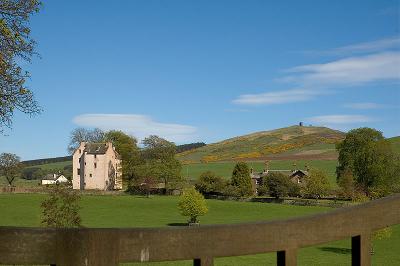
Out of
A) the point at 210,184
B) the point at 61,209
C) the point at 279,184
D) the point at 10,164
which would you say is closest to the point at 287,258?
the point at 61,209

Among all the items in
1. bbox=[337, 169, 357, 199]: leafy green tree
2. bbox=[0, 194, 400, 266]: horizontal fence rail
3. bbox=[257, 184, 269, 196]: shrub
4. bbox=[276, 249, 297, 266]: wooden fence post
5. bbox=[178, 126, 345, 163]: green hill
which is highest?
bbox=[178, 126, 345, 163]: green hill

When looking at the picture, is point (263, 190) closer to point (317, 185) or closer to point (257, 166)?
point (317, 185)

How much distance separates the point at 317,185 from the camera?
9625cm

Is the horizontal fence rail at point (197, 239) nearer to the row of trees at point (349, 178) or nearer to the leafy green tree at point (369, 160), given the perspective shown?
the row of trees at point (349, 178)

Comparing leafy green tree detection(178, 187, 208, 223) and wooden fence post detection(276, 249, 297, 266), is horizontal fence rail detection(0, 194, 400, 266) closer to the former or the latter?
wooden fence post detection(276, 249, 297, 266)

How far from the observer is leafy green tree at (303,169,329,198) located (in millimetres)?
95812

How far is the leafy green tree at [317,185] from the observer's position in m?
95.8

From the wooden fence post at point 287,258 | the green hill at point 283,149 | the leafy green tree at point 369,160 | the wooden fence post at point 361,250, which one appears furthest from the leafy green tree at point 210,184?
the wooden fence post at point 287,258

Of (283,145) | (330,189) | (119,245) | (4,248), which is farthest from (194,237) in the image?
(283,145)

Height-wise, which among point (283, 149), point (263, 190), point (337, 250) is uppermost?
point (283, 149)

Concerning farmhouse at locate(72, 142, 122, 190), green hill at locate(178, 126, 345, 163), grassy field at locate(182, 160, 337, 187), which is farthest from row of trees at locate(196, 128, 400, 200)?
green hill at locate(178, 126, 345, 163)

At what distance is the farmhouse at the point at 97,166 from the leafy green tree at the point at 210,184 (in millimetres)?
20804

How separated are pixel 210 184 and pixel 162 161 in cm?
1172

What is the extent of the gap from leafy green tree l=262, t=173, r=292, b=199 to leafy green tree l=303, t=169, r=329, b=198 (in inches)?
160
